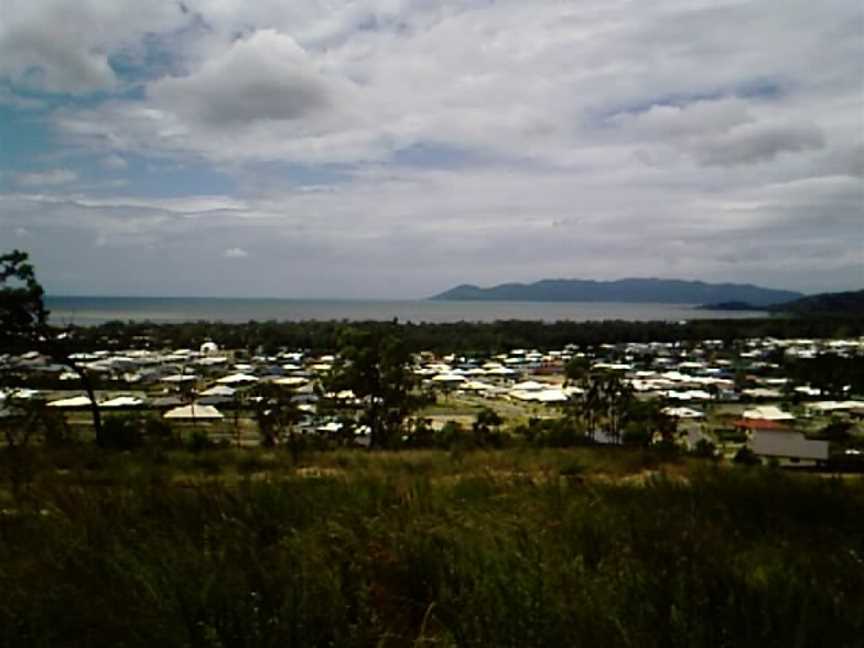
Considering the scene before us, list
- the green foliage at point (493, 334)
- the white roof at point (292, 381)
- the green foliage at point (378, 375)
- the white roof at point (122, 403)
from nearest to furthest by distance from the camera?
1. the green foliage at point (378, 375)
2. the white roof at point (122, 403)
3. the white roof at point (292, 381)
4. the green foliage at point (493, 334)

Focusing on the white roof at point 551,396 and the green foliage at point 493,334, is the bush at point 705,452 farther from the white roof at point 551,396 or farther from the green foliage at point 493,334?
the green foliage at point 493,334

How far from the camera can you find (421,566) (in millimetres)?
3320

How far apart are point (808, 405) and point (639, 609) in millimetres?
58407

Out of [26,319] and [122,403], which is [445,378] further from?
[26,319]

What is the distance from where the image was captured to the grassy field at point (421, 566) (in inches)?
95.7

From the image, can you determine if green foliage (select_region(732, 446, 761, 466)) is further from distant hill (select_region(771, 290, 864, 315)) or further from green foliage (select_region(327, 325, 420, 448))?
distant hill (select_region(771, 290, 864, 315))

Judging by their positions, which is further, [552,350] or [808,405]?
[552,350]

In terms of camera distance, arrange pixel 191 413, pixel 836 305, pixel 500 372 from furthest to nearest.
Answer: pixel 836 305 < pixel 500 372 < pixel 191 413

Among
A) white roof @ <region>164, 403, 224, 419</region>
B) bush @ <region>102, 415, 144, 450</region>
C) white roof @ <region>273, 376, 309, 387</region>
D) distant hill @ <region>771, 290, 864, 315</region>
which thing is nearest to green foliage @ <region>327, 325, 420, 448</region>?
bush @ <region>102, 415, 144, 450</region>

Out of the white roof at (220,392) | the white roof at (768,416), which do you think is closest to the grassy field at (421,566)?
the white roof at (220,392)

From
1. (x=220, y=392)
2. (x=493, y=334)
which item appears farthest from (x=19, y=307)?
(x=493, y=334)

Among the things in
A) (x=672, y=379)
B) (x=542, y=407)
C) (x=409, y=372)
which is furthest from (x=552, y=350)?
(x=409, y=372)

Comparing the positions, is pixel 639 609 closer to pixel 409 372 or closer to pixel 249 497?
pixel 249 497

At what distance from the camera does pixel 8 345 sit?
17766 millimetres
